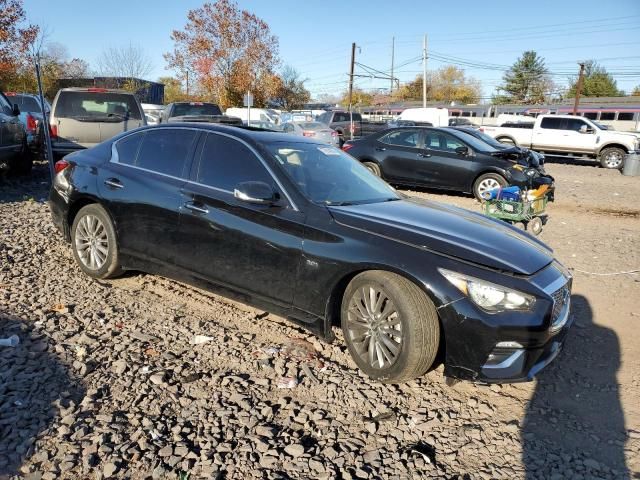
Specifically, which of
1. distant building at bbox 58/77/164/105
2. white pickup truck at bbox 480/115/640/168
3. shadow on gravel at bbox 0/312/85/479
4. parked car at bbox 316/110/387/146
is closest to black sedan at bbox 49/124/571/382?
shadow on gravel at bbox 0/312/85/479

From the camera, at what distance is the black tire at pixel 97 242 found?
15.6 feet

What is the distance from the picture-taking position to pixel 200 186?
165 inches

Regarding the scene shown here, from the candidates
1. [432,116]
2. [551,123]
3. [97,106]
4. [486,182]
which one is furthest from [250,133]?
[432,116]

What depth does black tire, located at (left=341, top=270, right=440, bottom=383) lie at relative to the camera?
310cm

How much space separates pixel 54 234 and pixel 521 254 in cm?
559

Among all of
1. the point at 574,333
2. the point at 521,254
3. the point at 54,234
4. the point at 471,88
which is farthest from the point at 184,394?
the point at 471,88

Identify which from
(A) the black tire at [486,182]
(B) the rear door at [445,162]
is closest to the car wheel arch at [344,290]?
(A) the black tire at [486,182]

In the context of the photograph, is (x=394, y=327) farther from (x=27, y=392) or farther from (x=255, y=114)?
(x=255, y=114)

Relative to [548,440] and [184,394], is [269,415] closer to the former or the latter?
[184,394]

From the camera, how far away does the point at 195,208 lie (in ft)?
13.5

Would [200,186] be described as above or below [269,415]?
above

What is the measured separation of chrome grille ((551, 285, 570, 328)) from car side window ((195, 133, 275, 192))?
2092 mm

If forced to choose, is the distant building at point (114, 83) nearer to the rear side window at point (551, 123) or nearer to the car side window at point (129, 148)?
the rear side window at point (551, 123)

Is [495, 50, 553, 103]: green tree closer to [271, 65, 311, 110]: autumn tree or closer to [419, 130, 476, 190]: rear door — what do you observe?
[271, 65, 311, 110]: autumn tree
